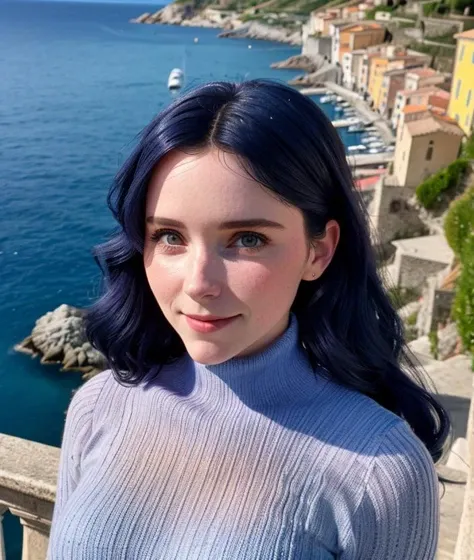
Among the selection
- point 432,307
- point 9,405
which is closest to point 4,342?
point 9,405

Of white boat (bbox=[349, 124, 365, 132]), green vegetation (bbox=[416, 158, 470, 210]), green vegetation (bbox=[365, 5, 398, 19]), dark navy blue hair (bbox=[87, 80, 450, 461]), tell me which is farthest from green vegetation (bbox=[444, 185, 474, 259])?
green vegetation (bbox=[365, 5, 398, 19])

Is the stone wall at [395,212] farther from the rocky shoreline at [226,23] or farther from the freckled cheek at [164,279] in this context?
the rocky shoreline at [226,23]

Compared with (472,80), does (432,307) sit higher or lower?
lower

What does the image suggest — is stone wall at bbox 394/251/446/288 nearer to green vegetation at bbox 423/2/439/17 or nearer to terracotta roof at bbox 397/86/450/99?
terracotta roof at bbox 397/86/450/99

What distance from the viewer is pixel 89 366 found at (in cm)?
1712

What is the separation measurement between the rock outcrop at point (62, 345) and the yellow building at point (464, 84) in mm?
16716

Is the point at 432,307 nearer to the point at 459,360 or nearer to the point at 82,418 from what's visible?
the point at 459,360

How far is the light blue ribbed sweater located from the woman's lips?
0.62 ft

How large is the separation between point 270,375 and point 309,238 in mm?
382

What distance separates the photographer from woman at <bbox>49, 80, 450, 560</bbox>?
4.28 feet

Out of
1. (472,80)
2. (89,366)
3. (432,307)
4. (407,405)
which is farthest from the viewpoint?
(472,80)

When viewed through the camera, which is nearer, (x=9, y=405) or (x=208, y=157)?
(x=208, y=157)

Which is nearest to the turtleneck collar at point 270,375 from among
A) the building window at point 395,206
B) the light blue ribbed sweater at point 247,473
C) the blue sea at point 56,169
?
the light blue ribbed sweater at point 247,473

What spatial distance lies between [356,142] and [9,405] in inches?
1216
